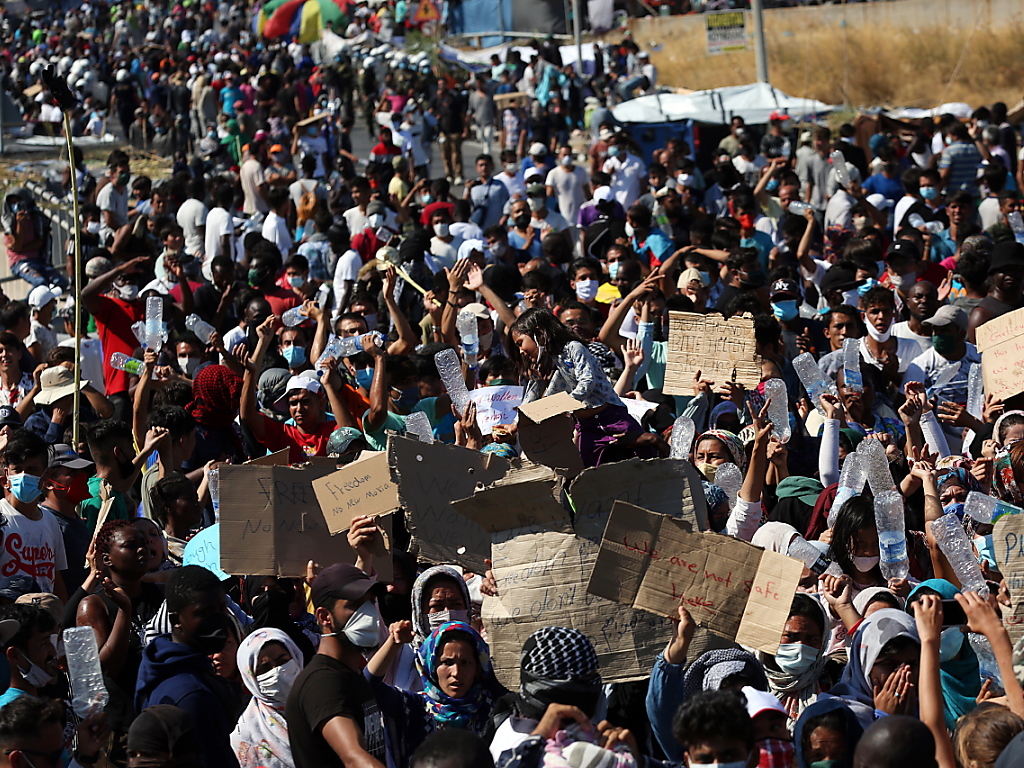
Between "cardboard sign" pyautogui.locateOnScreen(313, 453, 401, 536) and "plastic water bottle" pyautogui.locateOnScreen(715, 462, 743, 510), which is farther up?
"cardboard sign" pyautogui.locateOnScreen(313, 453, 401, 536)

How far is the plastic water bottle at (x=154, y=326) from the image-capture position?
7.91 metres

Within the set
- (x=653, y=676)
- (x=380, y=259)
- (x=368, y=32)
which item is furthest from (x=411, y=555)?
(x=368, y=32)

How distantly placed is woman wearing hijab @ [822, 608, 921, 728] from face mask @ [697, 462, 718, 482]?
1.71m

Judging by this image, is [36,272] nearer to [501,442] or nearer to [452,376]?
[452,376]

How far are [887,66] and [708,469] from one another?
2812 centimetres

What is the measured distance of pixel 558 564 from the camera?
13.4ft

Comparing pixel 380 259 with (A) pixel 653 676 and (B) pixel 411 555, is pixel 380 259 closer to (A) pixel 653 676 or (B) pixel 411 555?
(B) pixel 411 555

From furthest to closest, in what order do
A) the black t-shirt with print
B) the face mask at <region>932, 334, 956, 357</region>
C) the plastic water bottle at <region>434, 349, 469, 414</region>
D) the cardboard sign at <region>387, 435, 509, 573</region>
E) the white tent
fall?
the white tent → the face mask at <region>932, 334, 956, 357</region> → the plastic water bottle at <region>434, 349, 469, 414</region> → the cardboard sign at <region>387, 435, 509, 573</region> → the black t-shirt with print

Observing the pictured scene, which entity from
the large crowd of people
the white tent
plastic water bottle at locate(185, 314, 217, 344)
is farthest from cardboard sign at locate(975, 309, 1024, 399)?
the white tent

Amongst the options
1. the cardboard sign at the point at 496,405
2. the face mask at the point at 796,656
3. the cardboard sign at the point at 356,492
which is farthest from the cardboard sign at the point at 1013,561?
the cardboard sign at the point at 496,405

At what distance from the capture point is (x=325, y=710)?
3.60 meters

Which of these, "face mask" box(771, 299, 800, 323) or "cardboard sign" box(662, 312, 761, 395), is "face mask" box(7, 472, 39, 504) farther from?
"face mask" box(771, 299, 800, 323)

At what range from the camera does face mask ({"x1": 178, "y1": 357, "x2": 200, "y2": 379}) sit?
8055 millimetres

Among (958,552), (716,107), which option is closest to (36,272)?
(958,552)
